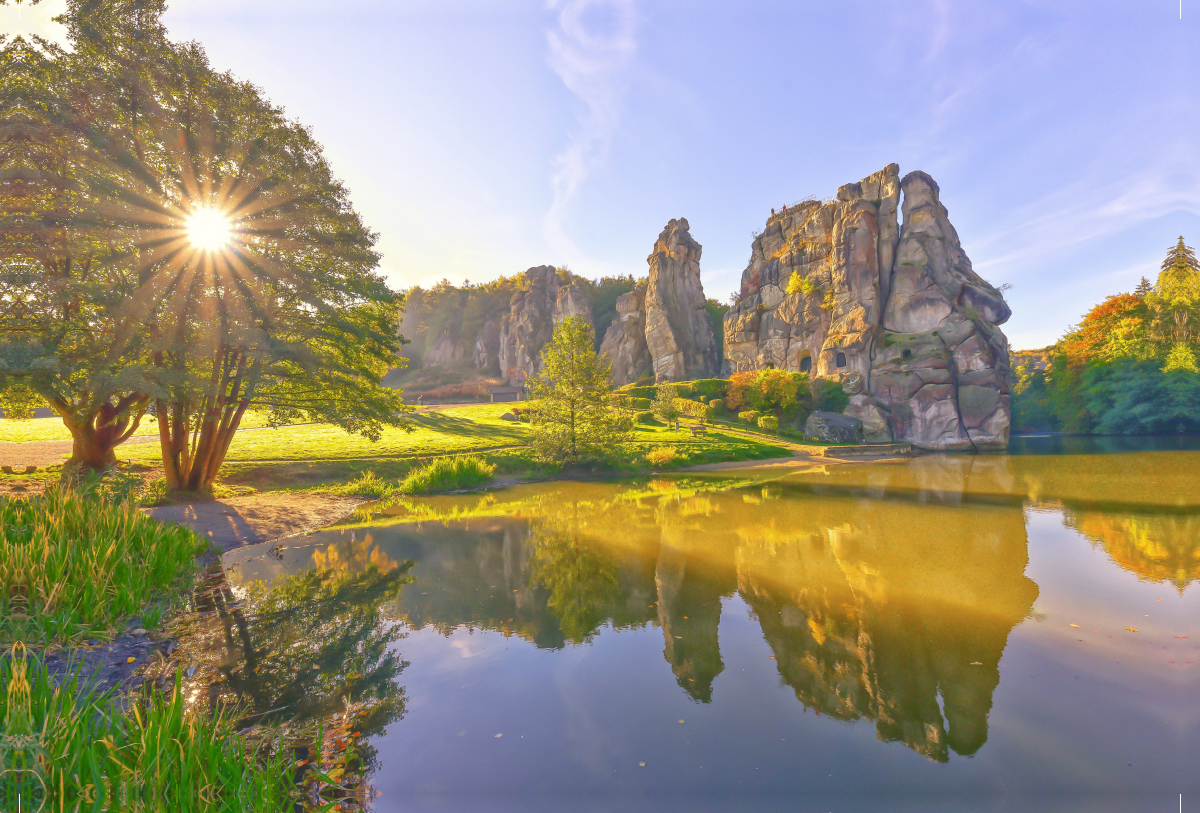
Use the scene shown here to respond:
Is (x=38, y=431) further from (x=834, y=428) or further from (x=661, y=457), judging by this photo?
(x=834, y=428)

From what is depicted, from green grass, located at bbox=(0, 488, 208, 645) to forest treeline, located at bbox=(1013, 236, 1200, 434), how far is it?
61160mm

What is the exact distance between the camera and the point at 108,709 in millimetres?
3855

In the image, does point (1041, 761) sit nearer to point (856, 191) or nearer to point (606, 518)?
point (606, 518)

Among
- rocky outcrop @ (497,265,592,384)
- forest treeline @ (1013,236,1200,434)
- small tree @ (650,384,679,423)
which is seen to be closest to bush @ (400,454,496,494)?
small tree @ (650,384,679,423)

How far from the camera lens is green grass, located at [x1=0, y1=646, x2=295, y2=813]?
2.71 metres

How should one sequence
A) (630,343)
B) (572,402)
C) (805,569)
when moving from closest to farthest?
1. (805,569)
2. (572,402)
3. (630,343)

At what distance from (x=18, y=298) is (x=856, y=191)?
5998cm

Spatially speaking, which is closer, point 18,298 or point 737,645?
point 737,645

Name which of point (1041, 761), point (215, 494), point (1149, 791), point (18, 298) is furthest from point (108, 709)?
point (215, 494)

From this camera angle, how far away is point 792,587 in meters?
8.59

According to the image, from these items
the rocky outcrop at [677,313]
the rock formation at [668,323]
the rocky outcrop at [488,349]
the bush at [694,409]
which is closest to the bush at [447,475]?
the bush at [694,409]

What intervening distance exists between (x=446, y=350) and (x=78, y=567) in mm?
85448

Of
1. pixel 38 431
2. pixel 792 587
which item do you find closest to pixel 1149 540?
pixel 792 587

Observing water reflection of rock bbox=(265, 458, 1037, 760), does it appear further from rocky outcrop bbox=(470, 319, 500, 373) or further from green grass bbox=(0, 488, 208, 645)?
rocky outcrop bbox=(470, 319, 500, 373)
